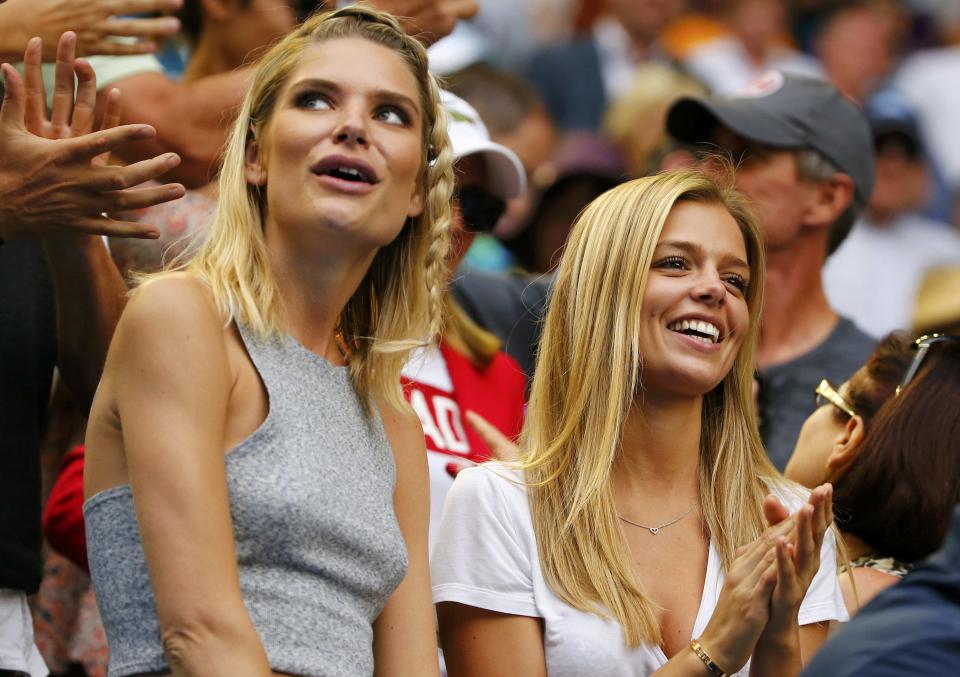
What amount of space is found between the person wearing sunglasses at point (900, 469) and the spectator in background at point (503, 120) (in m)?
2.48

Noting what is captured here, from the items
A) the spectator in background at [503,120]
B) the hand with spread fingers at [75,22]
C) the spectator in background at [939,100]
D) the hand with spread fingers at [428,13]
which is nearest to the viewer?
the hand with spread fingers at [75,22]

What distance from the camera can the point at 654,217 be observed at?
3.23 m

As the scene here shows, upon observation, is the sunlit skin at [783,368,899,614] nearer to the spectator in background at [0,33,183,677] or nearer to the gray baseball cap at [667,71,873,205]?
the gray baseball cap at [667,71,873,205]

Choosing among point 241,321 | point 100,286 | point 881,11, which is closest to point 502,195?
point 100,286

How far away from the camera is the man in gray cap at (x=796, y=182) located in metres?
4.42

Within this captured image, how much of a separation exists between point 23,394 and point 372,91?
3.06 feet

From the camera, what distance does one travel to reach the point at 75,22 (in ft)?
10.3

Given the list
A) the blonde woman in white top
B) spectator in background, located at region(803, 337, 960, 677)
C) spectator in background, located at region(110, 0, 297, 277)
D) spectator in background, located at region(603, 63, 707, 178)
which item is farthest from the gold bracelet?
spectator in background, located at region(603, 63, 707, 178)

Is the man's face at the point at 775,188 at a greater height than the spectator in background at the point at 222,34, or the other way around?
the spectator in background at the point at 222,34

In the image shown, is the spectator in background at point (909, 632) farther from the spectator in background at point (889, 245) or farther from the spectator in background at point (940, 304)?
the spectator in background at point (889, 245)

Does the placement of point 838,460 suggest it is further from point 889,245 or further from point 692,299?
point 889,245

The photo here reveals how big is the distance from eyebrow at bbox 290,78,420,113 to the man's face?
179cm

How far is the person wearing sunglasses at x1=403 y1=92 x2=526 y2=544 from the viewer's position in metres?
3.67

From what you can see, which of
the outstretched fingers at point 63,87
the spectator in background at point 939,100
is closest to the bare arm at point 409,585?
the outstretched fingers at point 63,87
